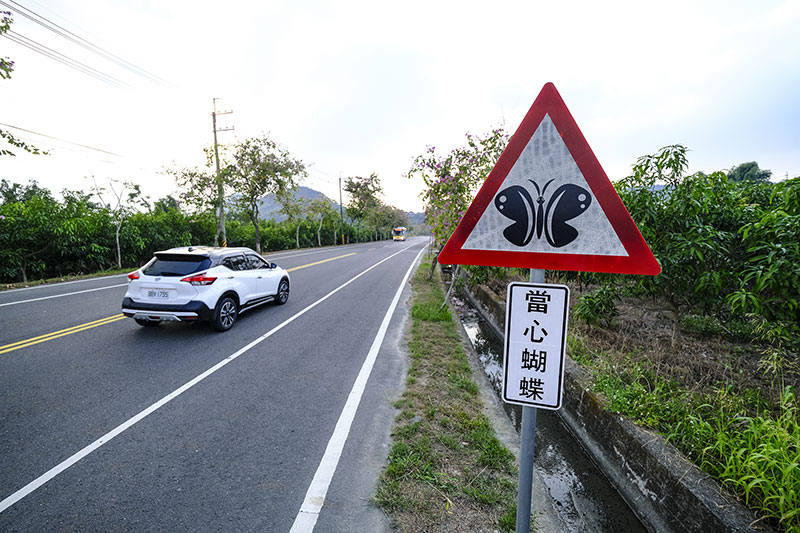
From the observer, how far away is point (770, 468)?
2.16m

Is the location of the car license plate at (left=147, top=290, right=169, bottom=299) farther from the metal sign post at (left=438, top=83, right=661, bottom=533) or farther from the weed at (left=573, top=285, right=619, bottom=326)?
the weed at (left=573, top=285, right=619, bottom=326)

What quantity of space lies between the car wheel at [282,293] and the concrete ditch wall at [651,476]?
662cm

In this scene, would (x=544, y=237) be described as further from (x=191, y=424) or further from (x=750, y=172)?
(x=750, y=172)

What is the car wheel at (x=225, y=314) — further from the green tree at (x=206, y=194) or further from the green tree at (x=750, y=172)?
the green tree at (x=750, y=172)

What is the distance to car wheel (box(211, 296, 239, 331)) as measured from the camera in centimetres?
610

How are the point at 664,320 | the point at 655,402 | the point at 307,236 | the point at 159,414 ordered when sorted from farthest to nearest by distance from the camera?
the point at 307,236
the point at 664,320
the point at 159,414
the point at 655,402

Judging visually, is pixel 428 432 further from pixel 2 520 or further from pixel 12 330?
pixel 12 330

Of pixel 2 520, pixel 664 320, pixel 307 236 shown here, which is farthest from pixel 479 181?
pixel 307 236

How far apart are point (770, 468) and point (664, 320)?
502cm

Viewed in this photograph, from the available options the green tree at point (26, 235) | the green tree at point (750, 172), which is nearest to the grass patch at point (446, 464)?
the green tree at point (26, 235)

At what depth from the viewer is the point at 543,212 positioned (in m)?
1.46

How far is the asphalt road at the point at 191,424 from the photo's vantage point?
7.97 feet

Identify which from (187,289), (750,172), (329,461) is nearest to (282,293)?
(187,289)

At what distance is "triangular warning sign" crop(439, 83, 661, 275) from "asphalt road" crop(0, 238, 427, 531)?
212 cm
